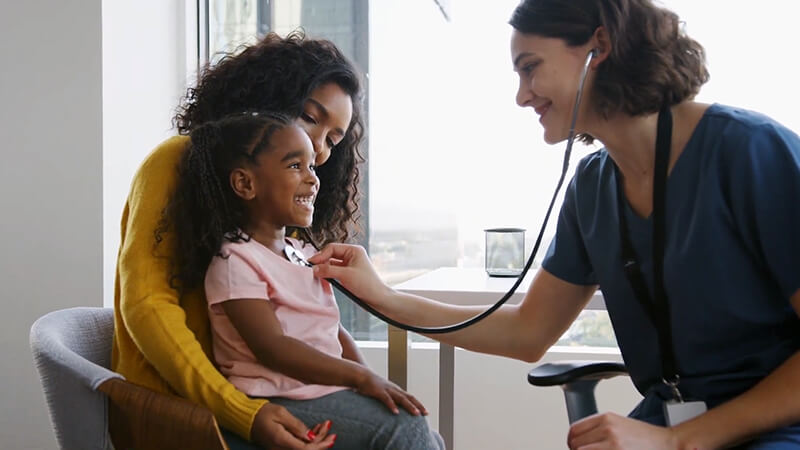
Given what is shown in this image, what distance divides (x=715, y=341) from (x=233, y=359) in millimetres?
700

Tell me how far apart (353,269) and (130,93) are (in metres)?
1.16

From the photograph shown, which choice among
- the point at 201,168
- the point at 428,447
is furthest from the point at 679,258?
the point at 201,168

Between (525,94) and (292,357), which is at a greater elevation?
Answer: (525,94)

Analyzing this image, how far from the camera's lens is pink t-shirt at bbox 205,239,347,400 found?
1.09 metres

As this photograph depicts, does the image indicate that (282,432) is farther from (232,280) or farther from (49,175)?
(49,175)

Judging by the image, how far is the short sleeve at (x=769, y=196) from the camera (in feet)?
3.48

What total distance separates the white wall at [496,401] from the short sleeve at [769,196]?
1.44 metres

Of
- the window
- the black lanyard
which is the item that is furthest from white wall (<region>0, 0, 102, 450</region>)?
the black lanyard

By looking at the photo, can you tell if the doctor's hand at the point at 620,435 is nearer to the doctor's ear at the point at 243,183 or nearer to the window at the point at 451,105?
the doctor's ear at the point at 243,183

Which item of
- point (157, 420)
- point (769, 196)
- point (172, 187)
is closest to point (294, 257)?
point (172, 187)

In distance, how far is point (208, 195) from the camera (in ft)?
3.70

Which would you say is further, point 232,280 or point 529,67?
point 529,67

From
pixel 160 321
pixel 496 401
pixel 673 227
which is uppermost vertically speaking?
pixel 673 227

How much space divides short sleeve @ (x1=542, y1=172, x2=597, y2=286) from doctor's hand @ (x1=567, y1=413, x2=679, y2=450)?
370 mm
